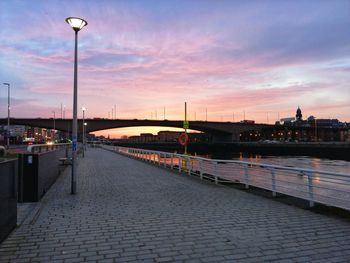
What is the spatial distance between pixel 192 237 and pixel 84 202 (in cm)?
489

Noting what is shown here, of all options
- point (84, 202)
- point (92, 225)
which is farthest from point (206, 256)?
point (84, 202)

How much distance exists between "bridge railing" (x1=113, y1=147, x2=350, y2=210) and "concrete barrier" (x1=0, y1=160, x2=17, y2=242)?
6.85m

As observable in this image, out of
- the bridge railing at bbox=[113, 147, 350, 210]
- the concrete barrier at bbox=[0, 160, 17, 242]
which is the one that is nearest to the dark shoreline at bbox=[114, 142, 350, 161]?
the bridge railing at bbox=[113, 147, 350, 210]

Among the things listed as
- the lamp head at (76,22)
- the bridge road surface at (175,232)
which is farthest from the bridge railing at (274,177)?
the lamp head at (76,22)

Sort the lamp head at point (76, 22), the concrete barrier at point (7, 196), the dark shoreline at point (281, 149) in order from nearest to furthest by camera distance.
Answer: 1. the concrete barrier at point (7, 196)
2. the lamp head at point (76, 22)
3. the dark shoreline at point (281, 149)

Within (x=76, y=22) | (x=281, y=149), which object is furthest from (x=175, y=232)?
(x=281, y=149)

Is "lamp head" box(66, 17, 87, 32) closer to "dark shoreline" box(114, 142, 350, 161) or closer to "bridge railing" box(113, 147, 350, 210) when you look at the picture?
"bridge railing" box(113, 147, 350, 210)

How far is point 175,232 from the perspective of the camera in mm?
7090

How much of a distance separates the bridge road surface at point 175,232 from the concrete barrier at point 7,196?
21 cm

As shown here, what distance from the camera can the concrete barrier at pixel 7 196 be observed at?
6492mm

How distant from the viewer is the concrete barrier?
6.49 meters

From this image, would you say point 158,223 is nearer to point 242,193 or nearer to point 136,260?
point 136,260

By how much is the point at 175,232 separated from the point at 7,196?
3201mm

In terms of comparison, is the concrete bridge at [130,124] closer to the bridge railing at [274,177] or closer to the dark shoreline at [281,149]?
the dark shoreline at [281,149]
